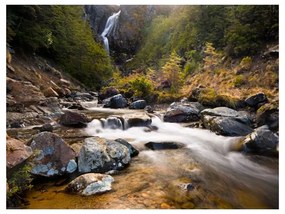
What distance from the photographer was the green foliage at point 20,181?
3.59 meters

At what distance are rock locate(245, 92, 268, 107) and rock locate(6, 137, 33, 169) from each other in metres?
7.91

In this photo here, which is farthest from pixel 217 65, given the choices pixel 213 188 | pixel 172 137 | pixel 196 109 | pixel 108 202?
pixel 108 202

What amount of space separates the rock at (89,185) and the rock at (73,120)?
15.5ft

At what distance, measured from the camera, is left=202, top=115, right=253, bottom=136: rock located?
737cm

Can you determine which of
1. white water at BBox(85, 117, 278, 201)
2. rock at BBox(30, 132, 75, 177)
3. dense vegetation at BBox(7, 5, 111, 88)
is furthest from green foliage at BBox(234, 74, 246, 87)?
dense vegetation at BBox(7, 5, 111, 88)

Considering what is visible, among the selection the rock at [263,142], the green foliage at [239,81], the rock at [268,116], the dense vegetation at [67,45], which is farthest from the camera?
the dense vegetation at [67,45]

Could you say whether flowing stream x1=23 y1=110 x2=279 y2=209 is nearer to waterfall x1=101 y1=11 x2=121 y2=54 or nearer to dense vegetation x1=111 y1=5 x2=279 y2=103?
dense vegetation x1=111 y1=5 x2=279 y2=103

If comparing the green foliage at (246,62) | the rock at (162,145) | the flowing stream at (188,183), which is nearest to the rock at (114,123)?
the flowing stream at (188,183)

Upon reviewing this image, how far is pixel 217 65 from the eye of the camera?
51.1 feet

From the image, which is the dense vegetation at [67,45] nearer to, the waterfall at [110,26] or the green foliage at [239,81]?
the green foliage at [239,81]

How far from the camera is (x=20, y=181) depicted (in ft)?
12.9

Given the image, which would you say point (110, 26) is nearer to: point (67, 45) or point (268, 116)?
point (67, 45)
